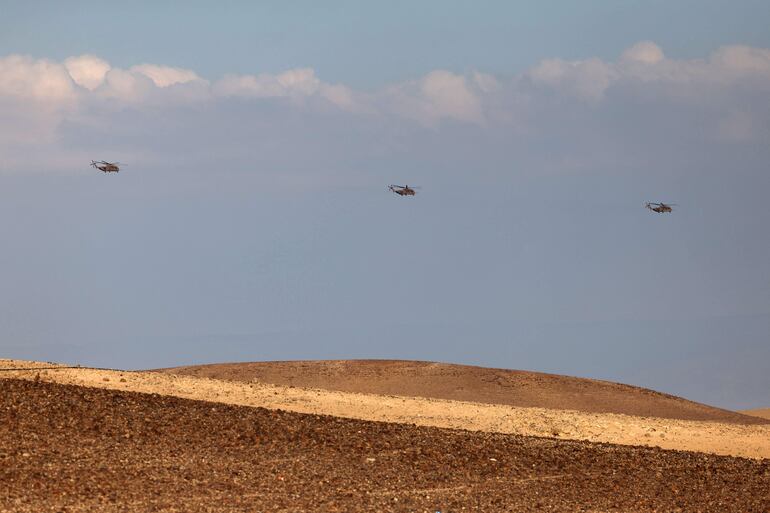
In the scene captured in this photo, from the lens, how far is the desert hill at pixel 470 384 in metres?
26.1

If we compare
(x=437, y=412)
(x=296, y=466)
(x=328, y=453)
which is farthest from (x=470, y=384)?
(x=296, y=466)

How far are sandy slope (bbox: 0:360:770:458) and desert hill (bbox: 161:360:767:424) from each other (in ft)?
12.2

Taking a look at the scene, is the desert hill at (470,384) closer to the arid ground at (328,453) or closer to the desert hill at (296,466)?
the arid ground at (328,453)

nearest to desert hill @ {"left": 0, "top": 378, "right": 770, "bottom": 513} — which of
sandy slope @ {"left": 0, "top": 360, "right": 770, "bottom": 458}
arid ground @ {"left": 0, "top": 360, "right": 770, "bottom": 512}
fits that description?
arid ground @ {"left": 0, "top": 360, "right": 770, "bottom": 512}

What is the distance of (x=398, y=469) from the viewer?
15008 millimetres

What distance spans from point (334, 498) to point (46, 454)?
378cm

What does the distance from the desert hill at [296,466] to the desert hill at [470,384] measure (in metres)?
7.61

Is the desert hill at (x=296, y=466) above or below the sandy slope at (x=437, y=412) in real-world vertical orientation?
below

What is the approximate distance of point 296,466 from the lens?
1466 cm

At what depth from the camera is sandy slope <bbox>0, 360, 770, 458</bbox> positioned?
19.8 metres

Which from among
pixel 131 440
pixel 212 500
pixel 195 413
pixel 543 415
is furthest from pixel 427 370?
pixel 212 500

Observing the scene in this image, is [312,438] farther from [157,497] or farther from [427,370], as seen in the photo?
[427,370]

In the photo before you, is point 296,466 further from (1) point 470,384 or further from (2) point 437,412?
(1) point 470,384

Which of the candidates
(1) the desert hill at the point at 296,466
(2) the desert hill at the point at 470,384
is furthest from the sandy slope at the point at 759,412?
(1) the desert hill at the point at 296,466
